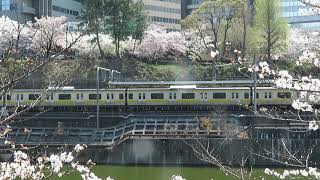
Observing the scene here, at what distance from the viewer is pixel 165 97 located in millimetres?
25016

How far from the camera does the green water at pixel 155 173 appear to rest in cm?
1639

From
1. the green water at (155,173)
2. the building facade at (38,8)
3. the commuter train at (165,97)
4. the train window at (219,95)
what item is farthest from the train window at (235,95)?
the building facade at (38,8)

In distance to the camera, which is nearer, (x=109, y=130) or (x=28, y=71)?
(x=28, y=71)

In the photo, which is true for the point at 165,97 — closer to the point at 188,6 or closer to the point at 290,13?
the point at 188,6

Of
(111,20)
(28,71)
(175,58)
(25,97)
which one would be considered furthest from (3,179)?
(175,58)

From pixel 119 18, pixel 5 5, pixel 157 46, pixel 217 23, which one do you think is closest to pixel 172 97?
Result: pixel 119 18

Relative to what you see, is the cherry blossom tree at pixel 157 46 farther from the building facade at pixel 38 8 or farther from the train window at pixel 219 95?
the train window at pixel 219 95

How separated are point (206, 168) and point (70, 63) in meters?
15.0

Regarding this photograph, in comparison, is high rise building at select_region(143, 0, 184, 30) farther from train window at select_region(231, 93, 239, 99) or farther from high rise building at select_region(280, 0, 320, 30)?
train window at select_region(231, 93, 239, 99)

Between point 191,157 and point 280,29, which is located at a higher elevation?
point 280,29

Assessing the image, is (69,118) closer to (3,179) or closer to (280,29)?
(280,29)

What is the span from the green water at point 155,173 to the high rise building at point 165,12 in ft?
91.6

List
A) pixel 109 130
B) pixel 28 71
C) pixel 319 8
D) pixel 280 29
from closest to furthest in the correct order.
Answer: pixel 28 71 < pixel 319 8 < pixel 109 130 < pixel 280 29

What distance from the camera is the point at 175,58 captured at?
1394 inches
